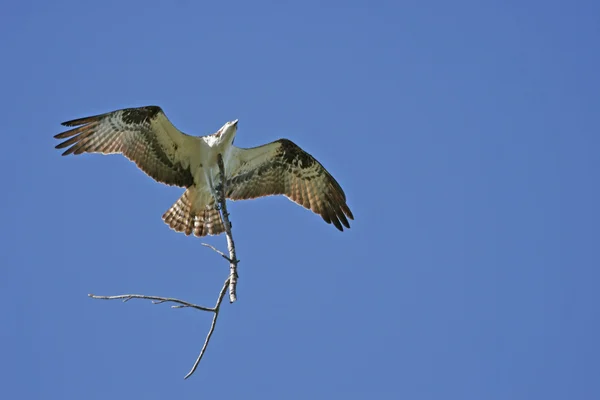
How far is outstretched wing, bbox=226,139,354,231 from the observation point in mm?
10430

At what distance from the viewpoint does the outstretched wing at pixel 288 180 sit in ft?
34.2

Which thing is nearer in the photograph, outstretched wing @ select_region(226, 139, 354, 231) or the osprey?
the osprey

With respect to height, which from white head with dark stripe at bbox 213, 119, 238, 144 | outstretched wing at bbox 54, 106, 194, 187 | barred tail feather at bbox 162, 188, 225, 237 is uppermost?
white head with dark stripe at bbox 213, 119, 238, 144

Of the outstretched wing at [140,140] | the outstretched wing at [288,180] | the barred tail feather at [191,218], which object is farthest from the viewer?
the outstretched wing at [288,180]

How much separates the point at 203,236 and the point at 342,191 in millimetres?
2042

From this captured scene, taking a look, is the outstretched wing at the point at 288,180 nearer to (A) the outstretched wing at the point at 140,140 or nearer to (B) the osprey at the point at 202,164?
(B) the osprey at the point at 202,164

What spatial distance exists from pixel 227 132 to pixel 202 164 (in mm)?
645

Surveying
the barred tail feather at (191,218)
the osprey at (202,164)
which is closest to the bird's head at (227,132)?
the osprey at (202,164)

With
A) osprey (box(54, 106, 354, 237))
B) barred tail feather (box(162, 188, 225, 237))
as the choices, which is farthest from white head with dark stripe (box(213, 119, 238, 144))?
barred tail feather (box(162, 188, 225, 237))

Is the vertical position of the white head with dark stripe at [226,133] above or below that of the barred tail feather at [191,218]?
above

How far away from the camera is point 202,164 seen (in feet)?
33.2

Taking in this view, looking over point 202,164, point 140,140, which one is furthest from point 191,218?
point 140,140

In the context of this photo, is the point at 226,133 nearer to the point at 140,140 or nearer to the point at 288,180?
the point at 140,140

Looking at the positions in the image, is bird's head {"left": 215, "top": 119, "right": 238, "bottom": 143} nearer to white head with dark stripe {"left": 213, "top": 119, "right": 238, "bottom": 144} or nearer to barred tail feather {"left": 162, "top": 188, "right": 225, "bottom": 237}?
white head with dark stripe {"left": 213, "top": 119, "right": 238, "bottom": 144}
